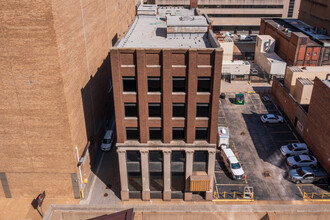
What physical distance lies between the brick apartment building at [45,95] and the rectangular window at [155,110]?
9.33m

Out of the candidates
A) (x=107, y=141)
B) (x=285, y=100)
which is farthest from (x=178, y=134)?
(x=285, y=100)

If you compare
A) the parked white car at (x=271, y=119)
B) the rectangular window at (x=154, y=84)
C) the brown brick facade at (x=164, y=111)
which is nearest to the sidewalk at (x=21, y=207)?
the brown brick facade at (x=164, y=111)

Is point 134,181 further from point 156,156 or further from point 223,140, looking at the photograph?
point 223,140

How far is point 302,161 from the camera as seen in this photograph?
143 feet

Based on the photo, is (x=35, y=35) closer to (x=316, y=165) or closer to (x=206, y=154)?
(x=206, y=154)

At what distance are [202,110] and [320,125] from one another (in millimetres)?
21873

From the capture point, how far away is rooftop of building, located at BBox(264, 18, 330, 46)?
68.6 metres

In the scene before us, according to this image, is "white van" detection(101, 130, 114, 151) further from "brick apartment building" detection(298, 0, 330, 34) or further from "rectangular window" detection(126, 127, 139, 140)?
"brick apartment building" detection(298, 0, 330, 34)

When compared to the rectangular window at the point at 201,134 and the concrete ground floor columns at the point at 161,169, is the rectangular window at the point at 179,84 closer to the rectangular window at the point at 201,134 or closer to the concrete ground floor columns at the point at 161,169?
the rectangular window at the point at 201,134

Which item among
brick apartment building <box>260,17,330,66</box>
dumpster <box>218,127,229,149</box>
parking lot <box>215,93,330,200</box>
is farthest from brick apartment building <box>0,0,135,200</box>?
brick apartment building <box>260,17,330,66</box>

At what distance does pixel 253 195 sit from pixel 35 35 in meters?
32.4

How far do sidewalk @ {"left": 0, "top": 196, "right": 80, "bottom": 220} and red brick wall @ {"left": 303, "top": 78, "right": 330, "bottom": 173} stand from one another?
1396 inches

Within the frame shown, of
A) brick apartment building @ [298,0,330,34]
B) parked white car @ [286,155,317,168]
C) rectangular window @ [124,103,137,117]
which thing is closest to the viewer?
rectangular window @ [124,103,137,117]

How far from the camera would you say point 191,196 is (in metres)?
37.8
